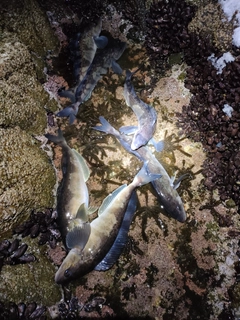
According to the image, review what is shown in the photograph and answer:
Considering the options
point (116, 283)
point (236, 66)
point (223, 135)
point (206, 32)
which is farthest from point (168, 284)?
point (206, 32)

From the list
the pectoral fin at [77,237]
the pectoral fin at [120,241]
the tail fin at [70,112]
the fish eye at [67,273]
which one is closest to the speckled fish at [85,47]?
the tail fin at [70,112]

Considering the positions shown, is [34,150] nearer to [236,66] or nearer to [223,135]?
[223,135]

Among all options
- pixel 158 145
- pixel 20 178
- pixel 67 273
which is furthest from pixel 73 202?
pixel 158 145

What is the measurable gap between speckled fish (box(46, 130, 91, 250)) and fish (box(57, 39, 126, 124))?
828 millimetres

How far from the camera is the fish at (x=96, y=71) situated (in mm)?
5871

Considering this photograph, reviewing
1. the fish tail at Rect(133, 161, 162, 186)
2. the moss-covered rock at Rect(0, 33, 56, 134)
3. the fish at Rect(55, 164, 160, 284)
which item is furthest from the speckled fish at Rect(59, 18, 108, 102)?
the fish at Rect(55, 164, 160, 284)

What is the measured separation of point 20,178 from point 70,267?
71.1 inches

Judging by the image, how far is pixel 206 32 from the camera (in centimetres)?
575

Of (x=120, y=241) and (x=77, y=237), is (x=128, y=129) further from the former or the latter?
(x=77, y=237)

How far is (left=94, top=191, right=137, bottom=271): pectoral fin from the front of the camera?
489cm

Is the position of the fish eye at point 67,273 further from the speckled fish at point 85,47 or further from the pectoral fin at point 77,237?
the speckled fish at point 85,47

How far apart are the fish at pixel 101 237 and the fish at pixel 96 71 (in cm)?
212

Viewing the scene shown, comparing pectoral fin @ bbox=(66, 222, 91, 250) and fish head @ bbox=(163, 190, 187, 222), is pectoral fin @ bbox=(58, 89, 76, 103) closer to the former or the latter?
pectoral fin @ bbox=(66, 222, 91, 250)

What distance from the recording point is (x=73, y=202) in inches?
189
